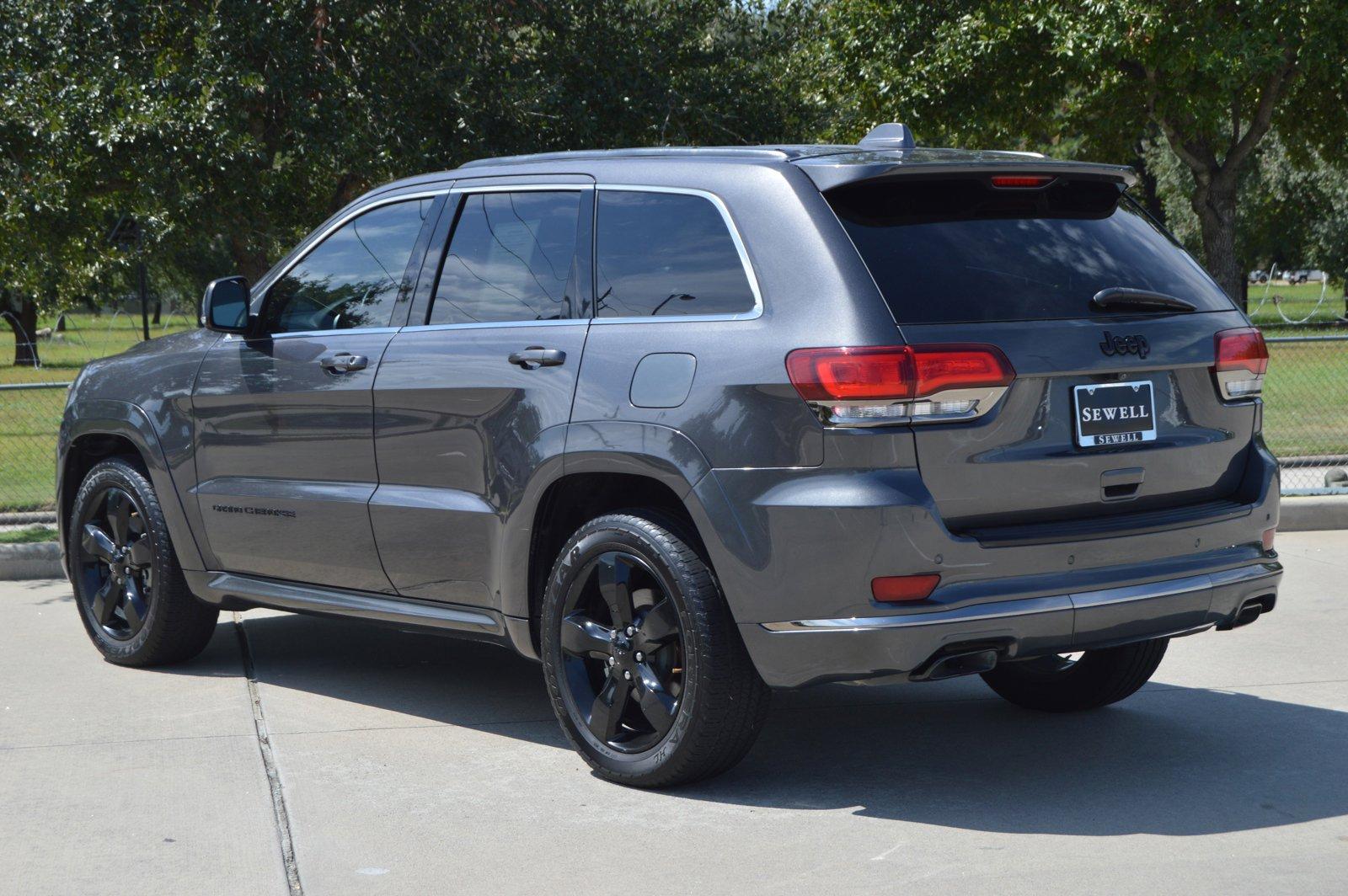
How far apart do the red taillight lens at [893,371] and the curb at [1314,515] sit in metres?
6.25

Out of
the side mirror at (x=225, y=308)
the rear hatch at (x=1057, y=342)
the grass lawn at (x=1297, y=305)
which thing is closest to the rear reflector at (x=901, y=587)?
the rear hatch at (x=1057, y=342)

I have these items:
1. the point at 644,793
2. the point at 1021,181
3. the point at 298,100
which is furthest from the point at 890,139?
the point at 298,100

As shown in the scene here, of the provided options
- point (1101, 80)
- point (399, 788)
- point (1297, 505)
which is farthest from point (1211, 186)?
point (399, 788)

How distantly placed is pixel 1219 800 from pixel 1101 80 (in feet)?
64.7

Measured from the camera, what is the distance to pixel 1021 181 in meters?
4.82

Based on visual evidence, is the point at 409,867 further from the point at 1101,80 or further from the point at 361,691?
the point at 1101,80

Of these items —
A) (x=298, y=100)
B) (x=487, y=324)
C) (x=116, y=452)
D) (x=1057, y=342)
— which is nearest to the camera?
(x=1057, y=342)

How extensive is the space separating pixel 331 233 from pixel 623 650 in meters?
2.15

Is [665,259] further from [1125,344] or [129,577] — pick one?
[129,577]

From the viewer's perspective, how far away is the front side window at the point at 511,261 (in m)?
5.20

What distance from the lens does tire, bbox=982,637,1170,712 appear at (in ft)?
18.5

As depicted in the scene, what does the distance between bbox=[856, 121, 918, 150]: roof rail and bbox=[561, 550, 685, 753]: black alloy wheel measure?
5.25 feet

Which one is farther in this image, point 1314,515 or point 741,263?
point 1314,515

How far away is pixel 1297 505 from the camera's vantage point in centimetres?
996
